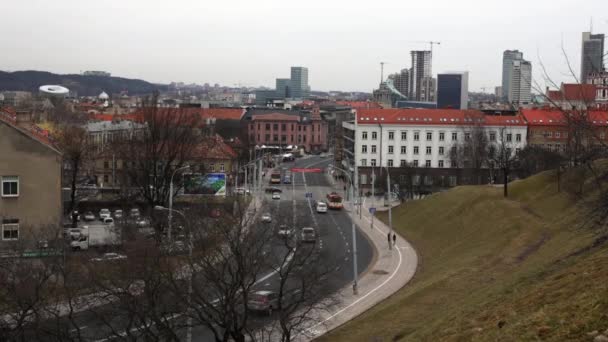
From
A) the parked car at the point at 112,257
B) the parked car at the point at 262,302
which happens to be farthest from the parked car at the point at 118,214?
the parked car at the point at 262,302

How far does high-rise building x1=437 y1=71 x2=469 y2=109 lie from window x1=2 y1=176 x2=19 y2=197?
13043 centimetres

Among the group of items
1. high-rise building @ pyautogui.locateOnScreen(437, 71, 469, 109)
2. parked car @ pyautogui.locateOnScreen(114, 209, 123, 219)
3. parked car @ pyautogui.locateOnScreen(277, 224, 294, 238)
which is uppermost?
high-rise building @ pyautogui.locateOnScreen(437, 71, 469, 109)

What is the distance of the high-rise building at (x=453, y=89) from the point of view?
511 feet

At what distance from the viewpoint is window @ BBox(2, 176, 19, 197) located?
3122 cm

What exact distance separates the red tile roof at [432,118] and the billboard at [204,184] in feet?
69.3

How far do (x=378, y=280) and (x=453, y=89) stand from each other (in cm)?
13271

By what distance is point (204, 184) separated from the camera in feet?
179

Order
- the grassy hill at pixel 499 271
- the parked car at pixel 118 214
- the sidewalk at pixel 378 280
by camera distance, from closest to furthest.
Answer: the grassy hill at pixel 499 271 → the sidewalk at pixel 378 280 → the parked car at pixel 118 214

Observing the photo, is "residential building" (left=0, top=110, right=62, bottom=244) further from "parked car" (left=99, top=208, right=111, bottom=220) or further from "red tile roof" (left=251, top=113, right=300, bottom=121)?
"red tile roof" (left=251, top=113, right=300, bottom=121)

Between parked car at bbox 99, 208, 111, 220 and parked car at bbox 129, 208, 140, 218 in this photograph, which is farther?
parked car at bbox 99, 208, 111, 220

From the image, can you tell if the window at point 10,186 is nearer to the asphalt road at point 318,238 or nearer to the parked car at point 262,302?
the asphalt road at point 318,238

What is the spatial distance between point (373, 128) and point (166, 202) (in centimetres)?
3407

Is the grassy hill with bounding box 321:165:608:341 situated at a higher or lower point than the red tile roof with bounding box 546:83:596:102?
lower

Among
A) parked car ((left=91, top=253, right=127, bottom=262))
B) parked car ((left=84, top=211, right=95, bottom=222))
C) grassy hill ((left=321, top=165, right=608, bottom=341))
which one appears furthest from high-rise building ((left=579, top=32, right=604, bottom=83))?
parked car ((left=84, top=211, right=95, bottom=222))
